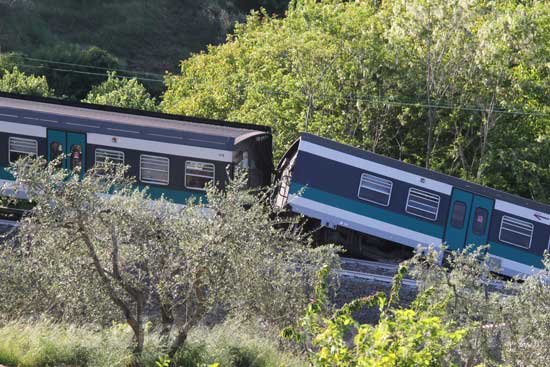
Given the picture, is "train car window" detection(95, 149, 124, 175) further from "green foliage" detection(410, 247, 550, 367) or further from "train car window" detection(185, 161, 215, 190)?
"green foliage" detection(410, 247, 550, 367)

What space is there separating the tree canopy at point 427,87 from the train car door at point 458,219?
6247 mm

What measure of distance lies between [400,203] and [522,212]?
10.5 feet

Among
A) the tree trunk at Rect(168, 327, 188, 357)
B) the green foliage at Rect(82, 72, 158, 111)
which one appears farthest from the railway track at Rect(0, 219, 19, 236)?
the green foliage at Rect(82, 72, 158, 111)

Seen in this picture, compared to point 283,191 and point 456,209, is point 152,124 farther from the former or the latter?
point 456,209

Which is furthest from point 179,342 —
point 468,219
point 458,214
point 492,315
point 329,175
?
point 468,219

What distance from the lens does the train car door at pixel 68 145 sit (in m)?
24.3

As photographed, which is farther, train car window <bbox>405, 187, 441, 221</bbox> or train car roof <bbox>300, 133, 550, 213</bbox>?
train car window <bbox>405, 187, 441, 221</bbox>

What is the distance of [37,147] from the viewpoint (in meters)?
24.3

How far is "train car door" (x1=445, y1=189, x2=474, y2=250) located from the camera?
24.8 meters

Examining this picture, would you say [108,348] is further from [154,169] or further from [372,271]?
[154,169]

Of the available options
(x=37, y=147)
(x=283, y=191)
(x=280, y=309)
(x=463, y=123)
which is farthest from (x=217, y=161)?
(x=463, y=123)

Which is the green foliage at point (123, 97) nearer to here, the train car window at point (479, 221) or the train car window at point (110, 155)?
the train car window at point (110, 155)

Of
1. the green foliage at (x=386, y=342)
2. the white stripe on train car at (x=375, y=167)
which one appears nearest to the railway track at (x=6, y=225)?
the white stripe on train car at (x=375, y=167)

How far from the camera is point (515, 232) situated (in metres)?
25.2
